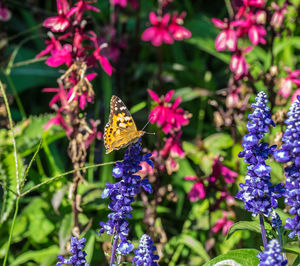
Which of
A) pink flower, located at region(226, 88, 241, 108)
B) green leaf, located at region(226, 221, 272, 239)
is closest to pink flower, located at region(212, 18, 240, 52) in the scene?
pink flower, located at region(226, 88, 241, 108)

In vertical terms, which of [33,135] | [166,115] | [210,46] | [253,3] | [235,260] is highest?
[253,3]

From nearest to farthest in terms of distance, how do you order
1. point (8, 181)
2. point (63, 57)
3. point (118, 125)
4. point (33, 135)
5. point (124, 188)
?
point (124, 188), point (118, 125), point (63, 57), point (8, 181), point (33, 135)

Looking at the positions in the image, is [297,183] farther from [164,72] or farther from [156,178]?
[164,72]

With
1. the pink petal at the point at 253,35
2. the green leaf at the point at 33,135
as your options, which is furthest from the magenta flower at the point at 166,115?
the green leaf at the point at 33,135

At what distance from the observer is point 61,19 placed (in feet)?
7.43

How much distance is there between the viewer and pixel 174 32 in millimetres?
2789

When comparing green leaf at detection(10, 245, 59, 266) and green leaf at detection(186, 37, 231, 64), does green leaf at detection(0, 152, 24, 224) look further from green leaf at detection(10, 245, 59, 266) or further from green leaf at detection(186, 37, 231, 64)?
green leaf at detection(186, 37, 231, 64)

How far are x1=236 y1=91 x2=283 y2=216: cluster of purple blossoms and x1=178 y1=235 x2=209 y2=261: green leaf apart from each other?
1184 mm

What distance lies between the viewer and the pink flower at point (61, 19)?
2.22m

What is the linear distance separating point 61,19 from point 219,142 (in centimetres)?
127

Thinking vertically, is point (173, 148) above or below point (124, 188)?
below

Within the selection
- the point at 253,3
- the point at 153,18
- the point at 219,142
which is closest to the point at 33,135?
the point at 153,18

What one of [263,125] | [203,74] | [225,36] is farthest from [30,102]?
[263,125]

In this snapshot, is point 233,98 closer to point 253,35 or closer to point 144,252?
point 253,35
